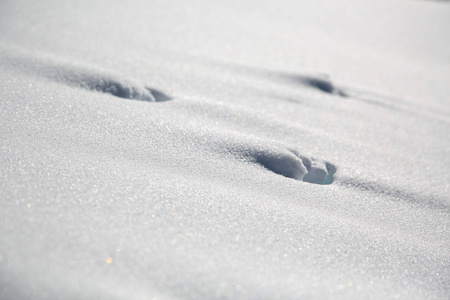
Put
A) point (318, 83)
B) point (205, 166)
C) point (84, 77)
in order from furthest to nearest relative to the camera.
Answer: point (318, 83) → point (84, 77) → point (205, 166)

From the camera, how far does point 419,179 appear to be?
1.09 meters

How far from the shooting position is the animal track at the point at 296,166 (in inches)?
39.7

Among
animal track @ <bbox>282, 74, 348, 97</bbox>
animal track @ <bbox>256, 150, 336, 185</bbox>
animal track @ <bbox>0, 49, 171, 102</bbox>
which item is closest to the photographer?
animal track @ <bbox>256, 150, 336, 185</bbox>

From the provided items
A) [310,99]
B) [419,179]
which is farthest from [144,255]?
[310,99]

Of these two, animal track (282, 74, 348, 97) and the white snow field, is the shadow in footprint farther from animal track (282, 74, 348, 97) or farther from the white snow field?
animal track (282, 74, 348, 97)

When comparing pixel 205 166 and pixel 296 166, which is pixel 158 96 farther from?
pixel 296 166

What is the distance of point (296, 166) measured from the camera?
1.02 meters

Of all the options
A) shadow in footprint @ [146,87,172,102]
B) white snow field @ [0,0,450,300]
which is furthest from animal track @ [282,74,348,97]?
shadow in footprint @ [146,87,172,102]

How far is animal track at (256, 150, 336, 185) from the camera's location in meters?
1.01

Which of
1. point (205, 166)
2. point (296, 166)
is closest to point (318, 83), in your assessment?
point (296, 166)

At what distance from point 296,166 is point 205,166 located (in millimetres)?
250

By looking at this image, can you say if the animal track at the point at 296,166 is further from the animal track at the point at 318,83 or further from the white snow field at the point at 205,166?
the animal track at the point at 318,83

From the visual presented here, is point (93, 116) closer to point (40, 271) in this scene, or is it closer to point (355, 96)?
point (40, 271)

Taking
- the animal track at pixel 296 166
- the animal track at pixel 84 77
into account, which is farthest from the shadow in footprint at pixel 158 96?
the animal track at pixel 296 166
